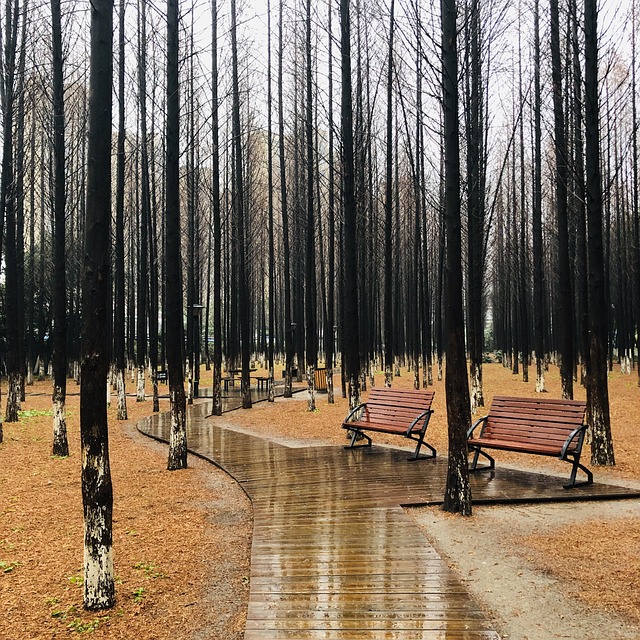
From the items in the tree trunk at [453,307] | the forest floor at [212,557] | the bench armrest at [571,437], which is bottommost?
the forest floor at [212,557]

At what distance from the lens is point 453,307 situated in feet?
19.1

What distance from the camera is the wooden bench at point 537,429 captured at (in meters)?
6.67

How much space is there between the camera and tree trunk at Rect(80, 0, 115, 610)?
3877mm

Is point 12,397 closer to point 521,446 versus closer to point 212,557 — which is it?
point 212,557

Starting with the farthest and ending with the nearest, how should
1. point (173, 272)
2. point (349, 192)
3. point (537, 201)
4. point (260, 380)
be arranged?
point (260, 380) → point (537, 201) → point (349, 192) → point (173, 272)

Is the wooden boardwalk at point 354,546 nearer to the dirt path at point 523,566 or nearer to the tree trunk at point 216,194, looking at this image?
the dirt path at point 523,566

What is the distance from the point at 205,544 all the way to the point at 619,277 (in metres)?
28.5

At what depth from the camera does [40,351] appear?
1271 inches

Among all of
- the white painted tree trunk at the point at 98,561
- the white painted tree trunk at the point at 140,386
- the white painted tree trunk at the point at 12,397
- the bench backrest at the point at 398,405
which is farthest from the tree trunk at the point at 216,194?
the white painted tree trunk at the point at 98,561

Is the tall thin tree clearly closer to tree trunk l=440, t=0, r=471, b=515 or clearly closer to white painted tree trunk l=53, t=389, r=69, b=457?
white painted tree trunk l=53, t=389, r=69, b=457

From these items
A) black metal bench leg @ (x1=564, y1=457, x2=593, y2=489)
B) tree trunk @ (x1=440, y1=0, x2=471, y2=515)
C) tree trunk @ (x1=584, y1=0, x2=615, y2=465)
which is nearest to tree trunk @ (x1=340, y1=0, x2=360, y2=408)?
tree trunk @ (x1=584, y1=0, x2=615, y2=465)

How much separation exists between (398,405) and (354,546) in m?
4.80

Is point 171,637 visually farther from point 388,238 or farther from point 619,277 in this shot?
point 619,277

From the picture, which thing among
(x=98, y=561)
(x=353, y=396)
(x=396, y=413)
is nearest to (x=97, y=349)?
(x=98, y=561)
